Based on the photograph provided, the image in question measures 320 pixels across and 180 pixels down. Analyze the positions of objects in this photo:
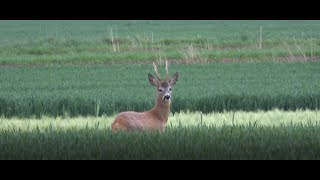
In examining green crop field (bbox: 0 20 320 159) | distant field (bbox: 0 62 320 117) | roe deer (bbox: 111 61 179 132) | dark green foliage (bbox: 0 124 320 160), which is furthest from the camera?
distant field (bbox: 0 62 320 117)

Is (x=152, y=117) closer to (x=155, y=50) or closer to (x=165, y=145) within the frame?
(x=165, y=145)

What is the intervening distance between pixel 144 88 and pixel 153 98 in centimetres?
352

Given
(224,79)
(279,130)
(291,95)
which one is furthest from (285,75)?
(279,130)

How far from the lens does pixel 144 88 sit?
70.3ft

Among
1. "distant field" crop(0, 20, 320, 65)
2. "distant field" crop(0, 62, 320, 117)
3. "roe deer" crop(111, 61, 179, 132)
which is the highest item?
"distant field" crop(0, 20, 320, 65)

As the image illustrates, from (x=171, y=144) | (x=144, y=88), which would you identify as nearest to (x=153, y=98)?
(x=144, y=88)

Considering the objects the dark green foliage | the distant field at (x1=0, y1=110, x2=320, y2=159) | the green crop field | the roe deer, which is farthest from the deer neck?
the dark green foliage

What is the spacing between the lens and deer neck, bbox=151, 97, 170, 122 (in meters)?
12.1

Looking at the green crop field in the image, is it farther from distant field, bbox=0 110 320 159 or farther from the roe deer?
the roe deer

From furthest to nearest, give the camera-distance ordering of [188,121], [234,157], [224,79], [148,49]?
[148,49] < [224,79] < [188,121] < [234,157]

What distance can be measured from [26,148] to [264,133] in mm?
2551

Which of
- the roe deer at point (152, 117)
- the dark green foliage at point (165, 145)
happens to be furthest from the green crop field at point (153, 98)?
the roe deer at point (152, 117)

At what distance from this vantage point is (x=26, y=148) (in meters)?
7.54

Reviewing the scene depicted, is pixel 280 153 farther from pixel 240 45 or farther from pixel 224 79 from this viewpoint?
pixel 240 45
